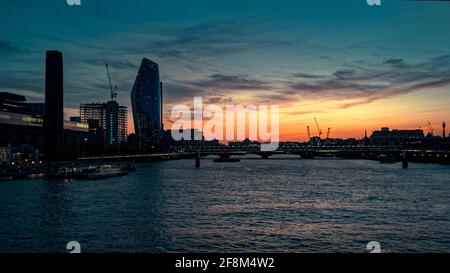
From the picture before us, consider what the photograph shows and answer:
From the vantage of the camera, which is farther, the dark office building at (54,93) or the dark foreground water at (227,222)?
the dark office building at (54,93)

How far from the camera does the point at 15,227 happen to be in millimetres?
31562

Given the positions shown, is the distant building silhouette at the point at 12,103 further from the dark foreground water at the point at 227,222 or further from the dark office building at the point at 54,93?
the dark foreground water at the point at 227,222

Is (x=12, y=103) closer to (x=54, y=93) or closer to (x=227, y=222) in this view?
(x=54, y=93)

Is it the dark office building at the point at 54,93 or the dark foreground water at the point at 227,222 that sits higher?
the dark office building at the point at 54,93

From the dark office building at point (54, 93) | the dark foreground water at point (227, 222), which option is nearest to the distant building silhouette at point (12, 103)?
the dark office building at point (54, 93)

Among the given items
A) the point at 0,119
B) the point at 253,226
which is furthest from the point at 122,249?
the point at 0,119

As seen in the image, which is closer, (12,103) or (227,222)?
(227,222)

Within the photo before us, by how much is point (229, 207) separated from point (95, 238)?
715 inches

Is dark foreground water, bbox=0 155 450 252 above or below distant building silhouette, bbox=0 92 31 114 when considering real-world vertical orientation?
below

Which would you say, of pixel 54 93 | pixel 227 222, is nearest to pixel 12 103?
pixel 54 93

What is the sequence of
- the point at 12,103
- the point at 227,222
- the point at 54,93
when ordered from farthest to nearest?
the point at 54,93 → the point at 12,103 → the point at 227,222

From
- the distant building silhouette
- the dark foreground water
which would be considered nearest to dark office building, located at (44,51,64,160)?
the distant building silhouette

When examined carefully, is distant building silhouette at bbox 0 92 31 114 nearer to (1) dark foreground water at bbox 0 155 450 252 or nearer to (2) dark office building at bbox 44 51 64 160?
(2) dark office building at bbox 44 51 64 160
